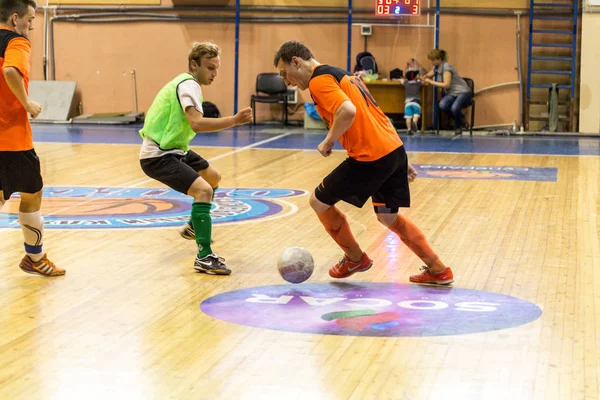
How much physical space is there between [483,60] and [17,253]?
14.2m

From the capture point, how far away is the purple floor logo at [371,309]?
17.7 feet

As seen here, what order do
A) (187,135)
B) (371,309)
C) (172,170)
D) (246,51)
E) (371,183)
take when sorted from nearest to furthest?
1. (371,309)
2. (371,183)
3. (172,170)
4. (187,135)
5. (246,51)

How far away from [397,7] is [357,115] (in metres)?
13.7

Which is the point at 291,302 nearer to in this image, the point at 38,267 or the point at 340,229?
the point at 340,229

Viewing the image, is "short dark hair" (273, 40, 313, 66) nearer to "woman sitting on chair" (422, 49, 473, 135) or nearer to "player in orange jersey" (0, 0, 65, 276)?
"player in orange jersey" (0, 0, 65, 276)

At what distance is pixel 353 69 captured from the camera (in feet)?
66.9

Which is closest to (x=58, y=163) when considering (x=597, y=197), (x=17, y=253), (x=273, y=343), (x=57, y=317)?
(x=17, y=253)

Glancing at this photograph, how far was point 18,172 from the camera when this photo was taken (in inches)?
252

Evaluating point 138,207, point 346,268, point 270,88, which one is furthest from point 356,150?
point 270,88

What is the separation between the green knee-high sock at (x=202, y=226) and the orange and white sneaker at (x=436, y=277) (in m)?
1.50

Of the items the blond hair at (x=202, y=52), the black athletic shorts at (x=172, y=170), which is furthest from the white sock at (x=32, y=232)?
the blond hair at (x=202, y=52)

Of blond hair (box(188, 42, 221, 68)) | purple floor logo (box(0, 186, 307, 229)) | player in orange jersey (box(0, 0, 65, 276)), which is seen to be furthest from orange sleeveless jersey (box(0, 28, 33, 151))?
purple floor logo (box(0, 186, 307, 229))

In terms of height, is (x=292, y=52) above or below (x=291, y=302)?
above

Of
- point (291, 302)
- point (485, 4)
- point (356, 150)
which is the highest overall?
point (485, 4)
